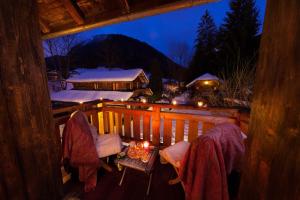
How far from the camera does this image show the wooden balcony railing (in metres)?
2.24

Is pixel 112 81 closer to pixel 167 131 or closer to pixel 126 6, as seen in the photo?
pixel 167 131

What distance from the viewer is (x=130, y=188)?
2016 mm

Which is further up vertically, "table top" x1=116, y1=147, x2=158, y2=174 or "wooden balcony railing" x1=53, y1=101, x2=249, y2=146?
"wooden balcony railing" x1=53, y1=101, x2=249, y2=146

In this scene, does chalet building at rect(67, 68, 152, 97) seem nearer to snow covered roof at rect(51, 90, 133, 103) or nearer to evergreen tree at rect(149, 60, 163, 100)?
snow covered roof at rect(51, 90, 133, 103)

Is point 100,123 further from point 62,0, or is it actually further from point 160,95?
point 160,95

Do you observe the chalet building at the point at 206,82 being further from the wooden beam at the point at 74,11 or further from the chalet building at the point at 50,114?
the chalet building at the point at 50,114

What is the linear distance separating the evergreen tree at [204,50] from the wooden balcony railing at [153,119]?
13127 millimetres

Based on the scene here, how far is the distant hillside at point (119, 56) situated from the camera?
59.2ft

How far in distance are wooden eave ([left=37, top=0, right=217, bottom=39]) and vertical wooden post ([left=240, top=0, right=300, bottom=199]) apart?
1.07 m

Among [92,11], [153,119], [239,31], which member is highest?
[239,31]

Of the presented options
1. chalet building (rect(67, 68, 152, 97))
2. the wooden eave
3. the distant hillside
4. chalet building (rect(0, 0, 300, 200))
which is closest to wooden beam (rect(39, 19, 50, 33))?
the wooden eave

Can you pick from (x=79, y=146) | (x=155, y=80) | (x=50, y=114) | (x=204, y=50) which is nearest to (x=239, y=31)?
(x=204, y=50)

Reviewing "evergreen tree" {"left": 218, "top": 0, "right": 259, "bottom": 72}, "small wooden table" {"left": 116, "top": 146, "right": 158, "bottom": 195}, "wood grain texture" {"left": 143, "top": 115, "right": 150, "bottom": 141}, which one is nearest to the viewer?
"small wooden table" {"left": 116, "top": 146, "right": 158, "bottom": 195}

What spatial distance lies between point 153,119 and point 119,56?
23906mm
